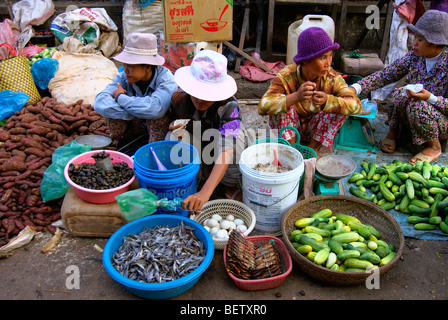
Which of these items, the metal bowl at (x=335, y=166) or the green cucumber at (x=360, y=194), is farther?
the green cucumber at (x=360, y=194)

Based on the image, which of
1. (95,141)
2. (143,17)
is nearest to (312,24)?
(143,17)

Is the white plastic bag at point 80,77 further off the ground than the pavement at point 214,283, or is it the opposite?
the white plastic bag at point 80,77

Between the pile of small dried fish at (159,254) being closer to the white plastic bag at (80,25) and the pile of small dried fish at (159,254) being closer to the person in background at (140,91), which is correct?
the person in background at (140,91)

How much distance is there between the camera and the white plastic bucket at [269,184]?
262 cm

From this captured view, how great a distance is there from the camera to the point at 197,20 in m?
4.61

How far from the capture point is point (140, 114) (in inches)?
119

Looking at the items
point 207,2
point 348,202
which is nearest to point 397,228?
point 348,202

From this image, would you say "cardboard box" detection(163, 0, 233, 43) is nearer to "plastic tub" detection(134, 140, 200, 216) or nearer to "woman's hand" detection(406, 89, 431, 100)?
"plastic tub" detection(134, 140, 200, 216)

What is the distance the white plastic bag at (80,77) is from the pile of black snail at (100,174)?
1.98 m

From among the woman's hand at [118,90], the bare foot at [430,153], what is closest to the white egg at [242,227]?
the woman's hand at [118,90]

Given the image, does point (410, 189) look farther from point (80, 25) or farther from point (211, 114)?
point (80, 25)

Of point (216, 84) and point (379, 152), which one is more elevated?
point (216, 84)

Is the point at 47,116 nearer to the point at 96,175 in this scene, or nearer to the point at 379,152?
the point at 96,175

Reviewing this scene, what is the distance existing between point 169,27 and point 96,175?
2.69 meters
